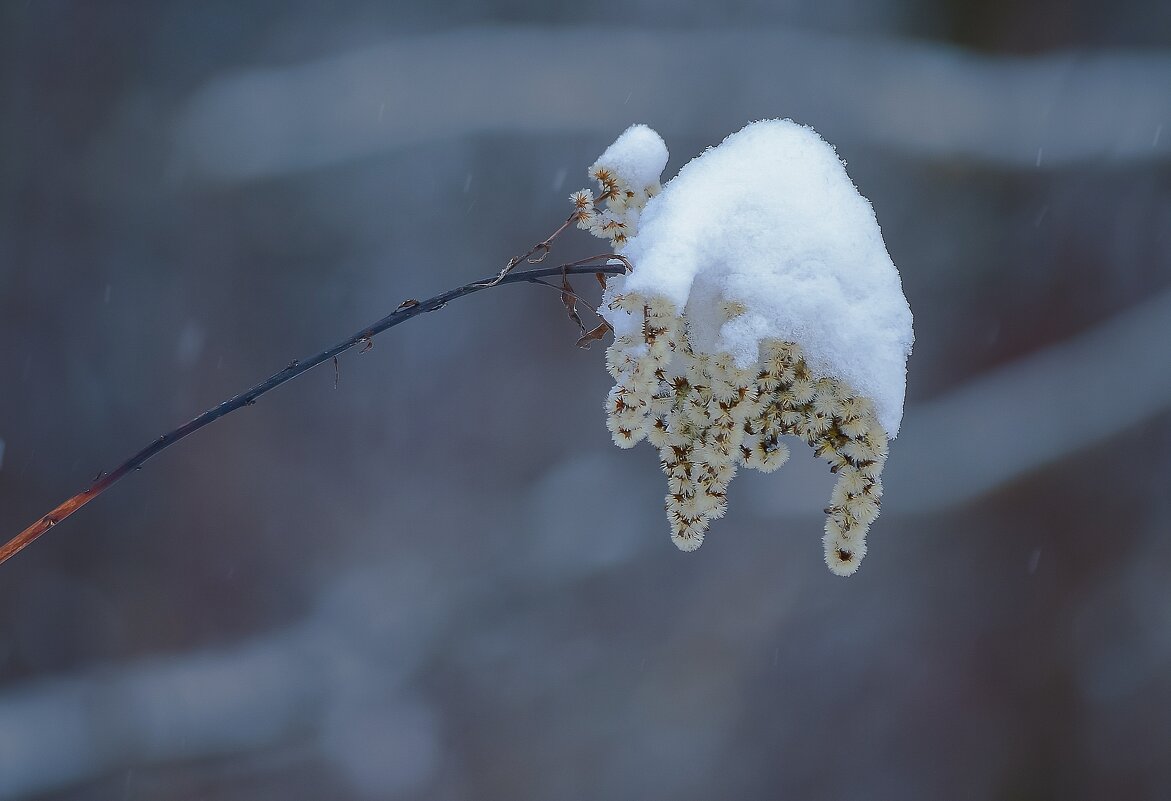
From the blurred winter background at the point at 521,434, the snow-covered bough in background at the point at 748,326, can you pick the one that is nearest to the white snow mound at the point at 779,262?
the snow-covered bough in background at the point at 748,326

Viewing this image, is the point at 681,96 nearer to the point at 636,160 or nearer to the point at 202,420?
the point at 636,160

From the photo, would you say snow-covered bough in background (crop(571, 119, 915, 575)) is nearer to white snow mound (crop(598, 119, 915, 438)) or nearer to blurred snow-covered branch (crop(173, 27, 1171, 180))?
white snow mound (crop(598, 119, 915, 438))

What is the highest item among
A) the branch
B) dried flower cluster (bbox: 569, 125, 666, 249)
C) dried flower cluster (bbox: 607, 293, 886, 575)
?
dried flower cluster (bbox: 569, 125, 666, 249)

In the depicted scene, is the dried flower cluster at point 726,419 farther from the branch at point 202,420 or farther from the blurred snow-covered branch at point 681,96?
the blurred snow-covered branch at point 681,96

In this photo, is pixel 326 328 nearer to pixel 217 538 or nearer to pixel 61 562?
pixel 217 538

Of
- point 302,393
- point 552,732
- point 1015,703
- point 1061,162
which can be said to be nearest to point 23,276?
point 302,393

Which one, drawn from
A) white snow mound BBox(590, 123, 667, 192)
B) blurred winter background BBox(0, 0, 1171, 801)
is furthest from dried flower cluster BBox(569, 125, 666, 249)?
blurred winter background BBox(0, 0, 1171, 801)

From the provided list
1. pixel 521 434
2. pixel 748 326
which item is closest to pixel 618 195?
pixel 748 326
